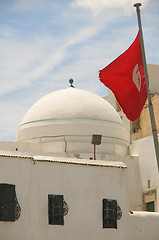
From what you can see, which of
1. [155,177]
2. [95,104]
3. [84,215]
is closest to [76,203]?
[84,215]

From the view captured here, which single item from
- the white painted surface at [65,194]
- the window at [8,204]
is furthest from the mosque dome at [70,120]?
the window at [8,204]

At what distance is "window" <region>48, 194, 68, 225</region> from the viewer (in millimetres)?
19036

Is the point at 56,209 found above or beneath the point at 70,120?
beneath

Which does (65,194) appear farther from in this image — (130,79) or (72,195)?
(130,79)

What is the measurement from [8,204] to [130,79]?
5.50 m

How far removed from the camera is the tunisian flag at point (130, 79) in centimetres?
1539

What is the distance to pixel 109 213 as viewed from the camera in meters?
20.1

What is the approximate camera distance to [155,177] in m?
25.2

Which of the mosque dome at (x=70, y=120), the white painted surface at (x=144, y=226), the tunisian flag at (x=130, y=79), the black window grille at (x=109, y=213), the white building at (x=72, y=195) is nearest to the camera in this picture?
the tunisian flag at (x=130, y=79)

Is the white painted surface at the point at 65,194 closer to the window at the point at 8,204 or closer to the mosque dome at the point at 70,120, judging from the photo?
the window at the point at 8,204

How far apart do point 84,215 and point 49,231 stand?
53.2 inches

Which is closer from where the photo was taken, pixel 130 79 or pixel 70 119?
pixel 130 79

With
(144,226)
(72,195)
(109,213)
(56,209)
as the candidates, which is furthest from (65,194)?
(144,226)

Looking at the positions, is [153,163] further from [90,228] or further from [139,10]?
[139,10]
